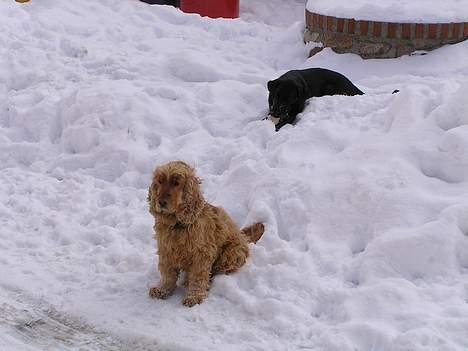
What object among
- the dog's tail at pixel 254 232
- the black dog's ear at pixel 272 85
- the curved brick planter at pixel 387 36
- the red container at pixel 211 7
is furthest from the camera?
the red container at pixel 211 7

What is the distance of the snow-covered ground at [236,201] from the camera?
3709 mm

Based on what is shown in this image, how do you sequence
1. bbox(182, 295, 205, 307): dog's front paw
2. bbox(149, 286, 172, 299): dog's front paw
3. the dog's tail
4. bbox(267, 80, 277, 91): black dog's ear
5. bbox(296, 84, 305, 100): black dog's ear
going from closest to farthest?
bbox(182, 295, 205, 307): dog's front paw, bbox(149, 286, 172, 299): dog's front paw, the dog's tail, bbox(296, 84, 305, 100): black dog's ear, bbox(267, 80, 277, 91): black dog's ear

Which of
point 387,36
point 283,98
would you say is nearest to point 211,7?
point 387,36

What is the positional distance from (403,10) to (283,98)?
8.85ft

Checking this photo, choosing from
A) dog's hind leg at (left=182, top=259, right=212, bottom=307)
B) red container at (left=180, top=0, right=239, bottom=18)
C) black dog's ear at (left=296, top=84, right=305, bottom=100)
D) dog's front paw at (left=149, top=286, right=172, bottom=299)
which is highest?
black dog's ear at (left=296, top=84, right=305, bottom=100)

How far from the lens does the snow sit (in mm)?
7863

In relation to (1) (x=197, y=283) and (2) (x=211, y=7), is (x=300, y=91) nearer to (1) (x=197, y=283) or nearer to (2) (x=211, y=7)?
(1) (x=197, y=283)

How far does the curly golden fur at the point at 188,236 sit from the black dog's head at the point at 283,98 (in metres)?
2.01

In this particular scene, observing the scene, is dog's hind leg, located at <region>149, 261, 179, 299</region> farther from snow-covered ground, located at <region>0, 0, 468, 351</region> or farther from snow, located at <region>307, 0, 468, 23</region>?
snow, located at <region>307, 0, 468, 23</region>

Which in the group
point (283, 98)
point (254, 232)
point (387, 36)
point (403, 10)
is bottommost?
point (254, 232)

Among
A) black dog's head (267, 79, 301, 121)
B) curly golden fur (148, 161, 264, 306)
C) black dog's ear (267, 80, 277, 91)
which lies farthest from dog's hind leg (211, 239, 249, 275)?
black dog's ear (267, 80, 277, 91)

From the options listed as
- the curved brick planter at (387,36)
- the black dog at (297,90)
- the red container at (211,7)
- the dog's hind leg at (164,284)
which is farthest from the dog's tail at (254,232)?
the red container at (211,7)

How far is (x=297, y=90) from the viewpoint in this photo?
20.4ft

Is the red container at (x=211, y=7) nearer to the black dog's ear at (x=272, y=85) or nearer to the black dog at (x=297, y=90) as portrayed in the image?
the black dog at (x=297, y=90)
